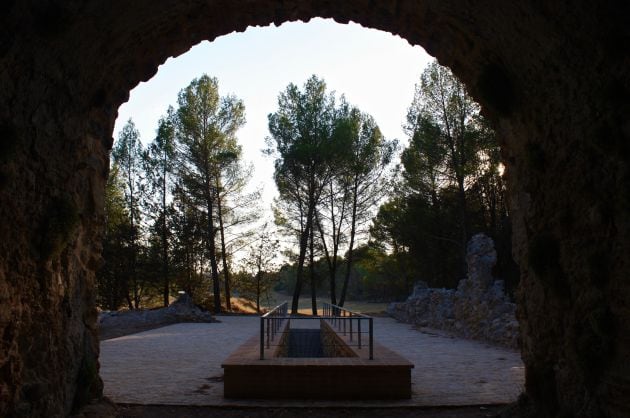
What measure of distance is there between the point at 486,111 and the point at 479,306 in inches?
376

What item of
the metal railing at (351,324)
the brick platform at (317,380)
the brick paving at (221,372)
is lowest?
the brick paving at (221,372)

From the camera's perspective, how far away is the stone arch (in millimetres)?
3867

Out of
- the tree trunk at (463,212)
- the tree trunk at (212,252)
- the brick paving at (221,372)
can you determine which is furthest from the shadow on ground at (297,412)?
the tree trunk at (212,252)

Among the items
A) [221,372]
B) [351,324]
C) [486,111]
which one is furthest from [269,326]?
[486,111]

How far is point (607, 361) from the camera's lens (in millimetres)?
3857

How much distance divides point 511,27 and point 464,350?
8.61 metres

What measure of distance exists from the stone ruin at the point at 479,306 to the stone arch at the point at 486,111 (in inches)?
291

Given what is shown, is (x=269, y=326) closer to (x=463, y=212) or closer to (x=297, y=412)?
(x=297, y=412)

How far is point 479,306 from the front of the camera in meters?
14.2

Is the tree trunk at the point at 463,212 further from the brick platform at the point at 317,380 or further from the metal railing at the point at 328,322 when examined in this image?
the brick platform at the point at 317,380

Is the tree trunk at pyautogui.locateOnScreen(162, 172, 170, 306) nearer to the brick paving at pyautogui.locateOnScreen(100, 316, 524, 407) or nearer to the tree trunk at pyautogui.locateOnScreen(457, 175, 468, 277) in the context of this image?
the brick paving at pyautogui.locateOnScreen(100, 316, 524, 407)

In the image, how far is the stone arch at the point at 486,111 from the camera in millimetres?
3867

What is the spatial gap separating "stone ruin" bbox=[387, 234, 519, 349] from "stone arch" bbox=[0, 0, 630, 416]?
7.40 meters

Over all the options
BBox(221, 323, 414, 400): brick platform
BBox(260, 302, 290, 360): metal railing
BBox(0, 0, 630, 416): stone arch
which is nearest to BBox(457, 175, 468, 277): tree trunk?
BBox(260, 302, 290, 360): metal railing
